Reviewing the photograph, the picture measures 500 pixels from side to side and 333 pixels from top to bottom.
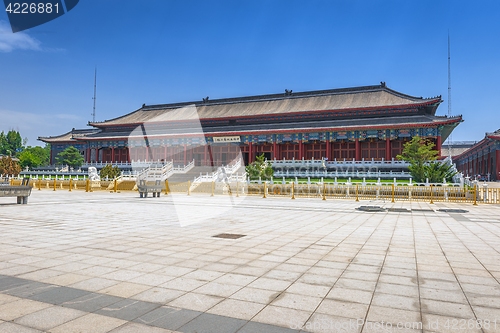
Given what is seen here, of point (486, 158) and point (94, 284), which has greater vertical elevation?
point (486, 158)

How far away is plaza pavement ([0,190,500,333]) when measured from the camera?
127 inches

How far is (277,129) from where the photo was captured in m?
42.0

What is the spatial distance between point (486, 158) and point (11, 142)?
101m

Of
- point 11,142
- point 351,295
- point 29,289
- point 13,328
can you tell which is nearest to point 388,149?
point 351,295

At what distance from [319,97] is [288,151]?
9.06 meters

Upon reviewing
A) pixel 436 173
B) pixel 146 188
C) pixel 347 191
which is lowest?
pixel 347 191

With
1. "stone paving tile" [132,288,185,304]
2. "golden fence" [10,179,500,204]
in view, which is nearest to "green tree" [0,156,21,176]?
"golden fence" [10,179,500,204]

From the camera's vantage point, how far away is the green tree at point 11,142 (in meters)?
86.6

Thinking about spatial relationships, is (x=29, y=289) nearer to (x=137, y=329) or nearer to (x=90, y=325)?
(x=90, y=325)

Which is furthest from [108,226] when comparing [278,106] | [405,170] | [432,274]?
[278,106]

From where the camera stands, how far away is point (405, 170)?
34.8 m

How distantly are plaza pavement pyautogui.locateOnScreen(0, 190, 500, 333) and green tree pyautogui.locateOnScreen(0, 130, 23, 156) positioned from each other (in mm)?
95756

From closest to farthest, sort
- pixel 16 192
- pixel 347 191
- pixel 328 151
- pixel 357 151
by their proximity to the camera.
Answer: pixel 16 192 < pixel 347 191 < pixel 357 151 < pixel 328 151

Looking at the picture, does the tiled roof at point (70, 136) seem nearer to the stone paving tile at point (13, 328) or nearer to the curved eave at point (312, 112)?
the curved eave at point (312, 112)
